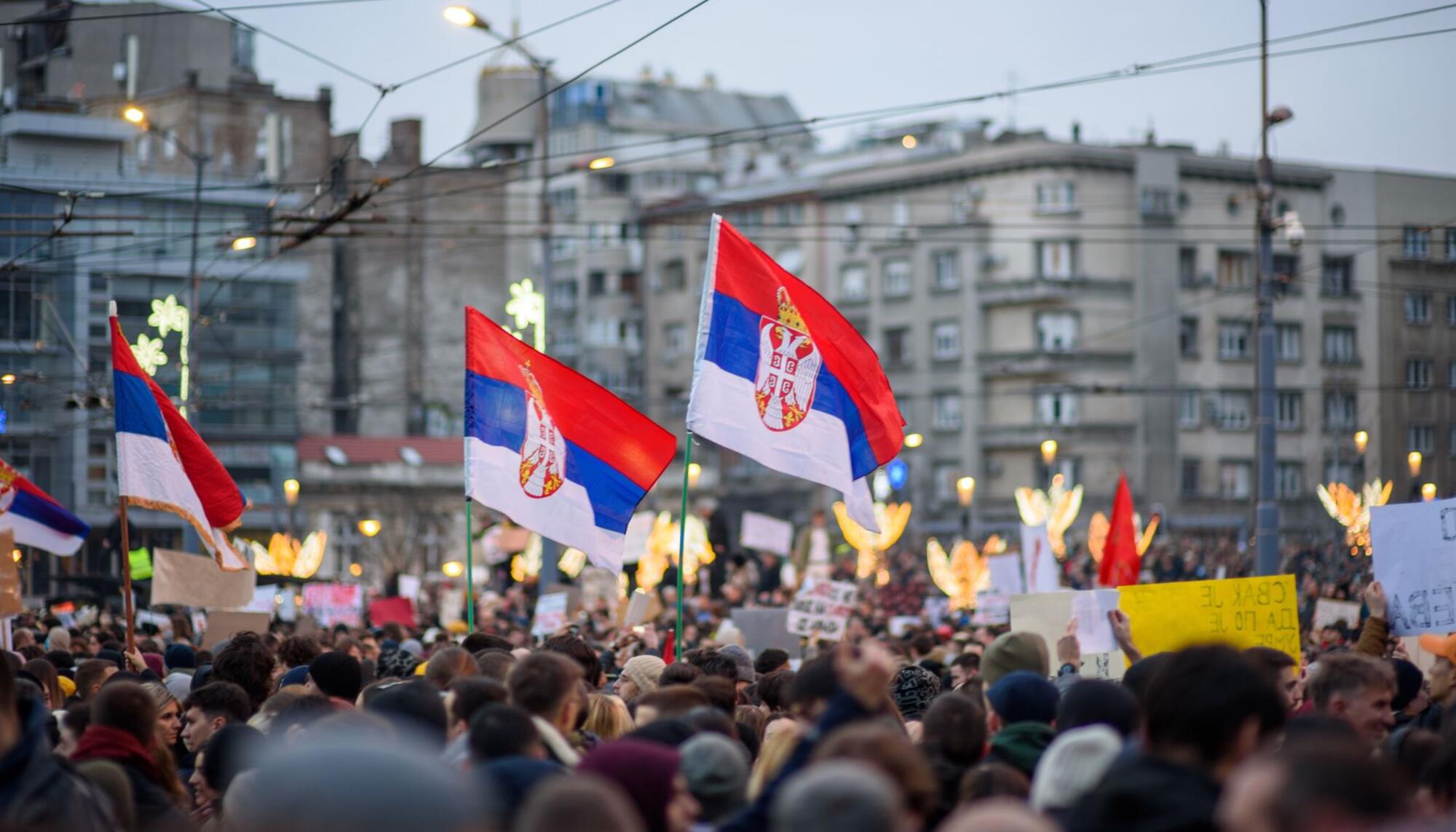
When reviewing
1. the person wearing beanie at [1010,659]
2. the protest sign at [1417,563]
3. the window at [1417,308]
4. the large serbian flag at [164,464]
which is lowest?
the person wearing beanie at [1010,659]

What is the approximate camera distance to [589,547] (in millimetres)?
12141

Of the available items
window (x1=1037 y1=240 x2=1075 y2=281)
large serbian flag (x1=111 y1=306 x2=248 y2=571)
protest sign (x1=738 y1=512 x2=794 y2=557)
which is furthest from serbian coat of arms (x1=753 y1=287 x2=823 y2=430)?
window (x1=1037 y1=240 x2=1075 y2=281)

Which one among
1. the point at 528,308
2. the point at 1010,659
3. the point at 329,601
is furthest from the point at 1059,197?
the point at 1010,659

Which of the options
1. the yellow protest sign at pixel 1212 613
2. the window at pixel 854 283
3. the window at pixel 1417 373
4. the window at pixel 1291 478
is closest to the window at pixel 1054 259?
the window at pixel 854 283

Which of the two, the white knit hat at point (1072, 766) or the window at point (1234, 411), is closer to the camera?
the white knit hat at point (1072, 766)

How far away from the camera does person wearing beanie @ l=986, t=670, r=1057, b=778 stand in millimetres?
6852

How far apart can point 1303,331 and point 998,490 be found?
1403 centimetres

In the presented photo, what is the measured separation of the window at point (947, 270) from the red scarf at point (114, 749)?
69208 millimetres

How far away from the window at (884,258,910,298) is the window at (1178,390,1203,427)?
11770mm

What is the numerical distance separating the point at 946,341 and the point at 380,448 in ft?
76.8

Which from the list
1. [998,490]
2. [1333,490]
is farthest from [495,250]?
[1333,490]

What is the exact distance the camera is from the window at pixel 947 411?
2982 inches

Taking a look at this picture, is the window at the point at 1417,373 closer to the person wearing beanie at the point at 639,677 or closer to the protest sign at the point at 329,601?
the protest sign at the point at 329,601

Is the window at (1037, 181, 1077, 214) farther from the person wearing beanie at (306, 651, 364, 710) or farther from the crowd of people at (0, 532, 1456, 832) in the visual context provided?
the person wearing beanie at (306, 651, 364, 710)
